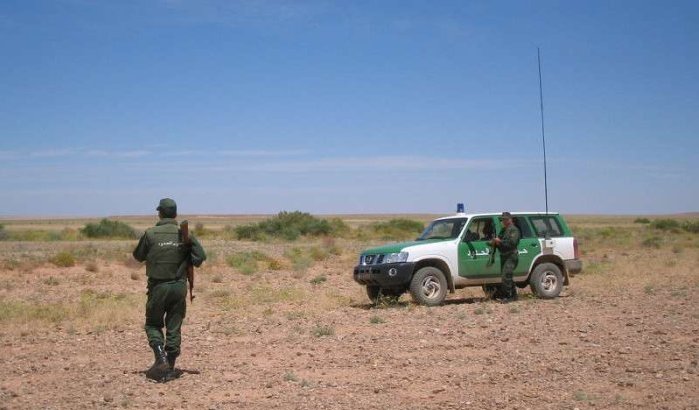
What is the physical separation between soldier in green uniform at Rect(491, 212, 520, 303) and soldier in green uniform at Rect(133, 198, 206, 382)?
7.90m

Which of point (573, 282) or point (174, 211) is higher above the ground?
point (174, 211)

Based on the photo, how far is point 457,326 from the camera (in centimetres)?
1238

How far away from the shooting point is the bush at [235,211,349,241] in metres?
54.7

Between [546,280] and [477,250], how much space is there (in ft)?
6.10

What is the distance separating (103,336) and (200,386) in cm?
452

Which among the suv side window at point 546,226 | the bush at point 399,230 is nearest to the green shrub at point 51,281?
the suv side window at point 546,226

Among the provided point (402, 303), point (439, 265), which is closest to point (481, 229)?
point (439, 265)

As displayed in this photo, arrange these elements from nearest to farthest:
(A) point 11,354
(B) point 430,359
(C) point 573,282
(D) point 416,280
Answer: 1. (B) point 430,359
2. (A) point 11,354
3. (D) point 416,280
4. (C) point 573,282

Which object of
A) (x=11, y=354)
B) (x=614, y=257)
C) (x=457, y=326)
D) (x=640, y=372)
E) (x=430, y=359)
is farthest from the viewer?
(x=614, y=257)

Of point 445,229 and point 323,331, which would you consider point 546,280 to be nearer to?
point 445,229

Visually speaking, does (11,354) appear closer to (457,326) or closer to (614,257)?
(457,326)

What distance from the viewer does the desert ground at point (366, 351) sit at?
7.92 meters

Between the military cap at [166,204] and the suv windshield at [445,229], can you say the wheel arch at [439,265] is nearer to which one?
the suv windshield at [445,229]

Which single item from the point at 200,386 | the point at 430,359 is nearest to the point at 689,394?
the point at 430,359
